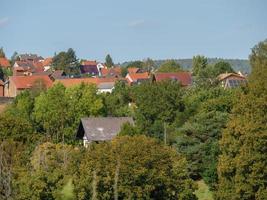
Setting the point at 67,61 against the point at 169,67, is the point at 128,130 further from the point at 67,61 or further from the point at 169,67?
the point at 67,61

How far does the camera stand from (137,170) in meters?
A: 21.1

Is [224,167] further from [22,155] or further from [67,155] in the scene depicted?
[22,155]

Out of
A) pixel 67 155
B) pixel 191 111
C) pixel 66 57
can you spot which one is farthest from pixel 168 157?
pixel 66 57

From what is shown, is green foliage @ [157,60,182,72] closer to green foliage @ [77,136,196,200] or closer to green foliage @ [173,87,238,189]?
green foliage @ [173,87,238,189]

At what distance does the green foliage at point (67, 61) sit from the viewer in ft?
299

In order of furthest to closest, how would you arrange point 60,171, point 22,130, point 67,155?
point 22,130, point 67,155, point 60,171

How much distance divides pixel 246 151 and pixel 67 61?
2813 inches

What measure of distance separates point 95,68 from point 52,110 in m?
71.1

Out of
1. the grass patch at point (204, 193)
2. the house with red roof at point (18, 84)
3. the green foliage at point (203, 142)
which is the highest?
the house with red roof at point (18, 84)

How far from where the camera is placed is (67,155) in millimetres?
24406

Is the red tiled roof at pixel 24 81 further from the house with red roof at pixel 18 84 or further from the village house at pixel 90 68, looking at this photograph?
the village house at pixel 90 68

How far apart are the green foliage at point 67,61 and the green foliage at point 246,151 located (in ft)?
224

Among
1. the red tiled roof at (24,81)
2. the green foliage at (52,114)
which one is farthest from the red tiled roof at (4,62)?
the green foliage at (52,114)

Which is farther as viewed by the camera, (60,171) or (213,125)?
(213,125)
